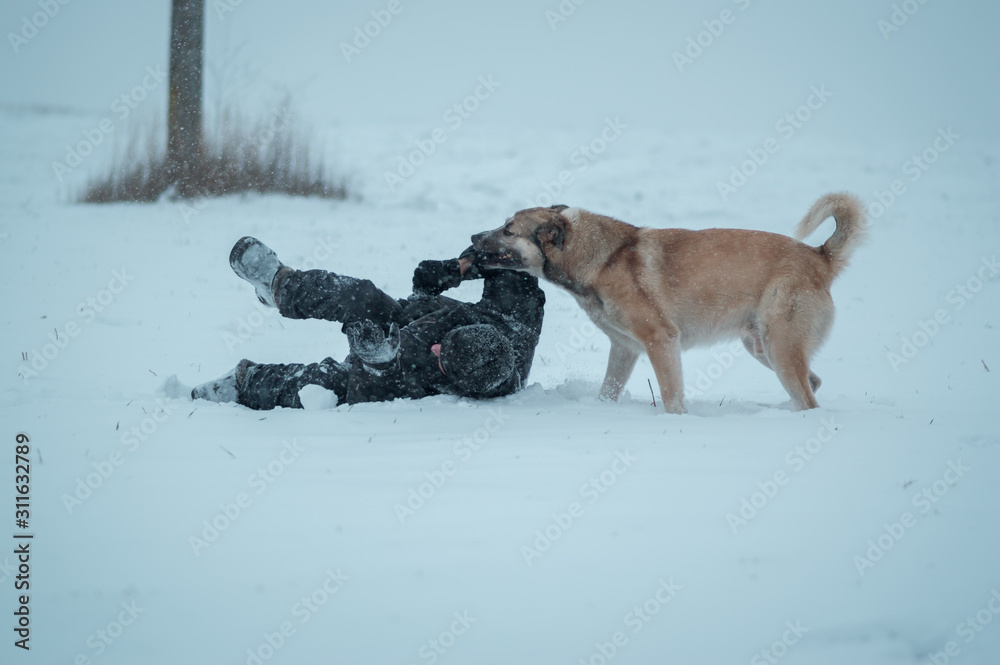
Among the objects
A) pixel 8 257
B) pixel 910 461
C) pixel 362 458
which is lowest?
pixel 8 257

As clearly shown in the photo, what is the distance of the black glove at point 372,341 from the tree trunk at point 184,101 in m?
7.73

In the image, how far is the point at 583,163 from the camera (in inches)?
498

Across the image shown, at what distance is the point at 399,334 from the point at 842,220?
278 cm

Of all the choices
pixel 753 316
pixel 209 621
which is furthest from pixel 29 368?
pixel 753 316

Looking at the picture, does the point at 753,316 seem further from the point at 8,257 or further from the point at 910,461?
the point at 8,257

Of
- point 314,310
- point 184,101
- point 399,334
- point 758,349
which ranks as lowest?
point 758,349

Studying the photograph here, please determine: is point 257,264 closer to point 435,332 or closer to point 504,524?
point 435,332

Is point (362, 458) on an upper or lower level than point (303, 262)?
upper

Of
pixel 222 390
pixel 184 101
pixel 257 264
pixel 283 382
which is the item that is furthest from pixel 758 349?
pixel 184 101

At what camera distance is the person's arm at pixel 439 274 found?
3992 mm

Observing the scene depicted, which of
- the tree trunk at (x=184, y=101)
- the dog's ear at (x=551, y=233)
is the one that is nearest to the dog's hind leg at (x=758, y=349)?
the dog's ear at (x=551, y=233)

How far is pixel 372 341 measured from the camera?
3.50 m

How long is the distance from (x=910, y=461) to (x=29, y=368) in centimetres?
491

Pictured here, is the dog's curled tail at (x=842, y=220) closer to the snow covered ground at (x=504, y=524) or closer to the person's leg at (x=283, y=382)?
the snow covered ground at (x=504, y=524)
